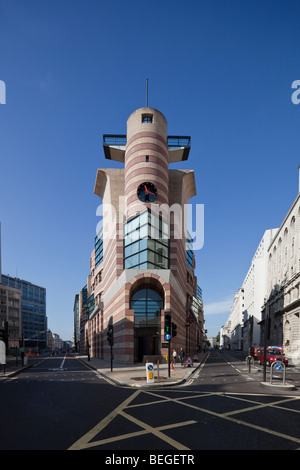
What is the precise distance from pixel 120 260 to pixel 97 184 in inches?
897

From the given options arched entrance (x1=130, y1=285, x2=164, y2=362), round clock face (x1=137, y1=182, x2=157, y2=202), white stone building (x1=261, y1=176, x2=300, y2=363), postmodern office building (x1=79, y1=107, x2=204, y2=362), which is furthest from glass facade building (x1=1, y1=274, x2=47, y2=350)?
arched entrance (x1=130, y1=285, x2=164, y2=362)

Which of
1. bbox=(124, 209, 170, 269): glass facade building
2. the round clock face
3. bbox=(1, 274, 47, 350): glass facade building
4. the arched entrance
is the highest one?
the round clock face

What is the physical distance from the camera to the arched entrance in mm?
40938

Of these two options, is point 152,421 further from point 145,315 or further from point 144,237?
point 144,237

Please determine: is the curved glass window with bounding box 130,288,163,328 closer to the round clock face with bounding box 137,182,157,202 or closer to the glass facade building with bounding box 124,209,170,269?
the glass facade building with bounding box 124,209,170,269

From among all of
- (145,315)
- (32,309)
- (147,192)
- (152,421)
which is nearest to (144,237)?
(147,192)

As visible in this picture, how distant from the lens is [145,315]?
1622 inches

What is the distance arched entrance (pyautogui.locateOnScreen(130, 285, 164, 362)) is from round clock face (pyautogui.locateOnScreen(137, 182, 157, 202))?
12.4 m

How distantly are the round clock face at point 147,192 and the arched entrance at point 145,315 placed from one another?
12447 mm

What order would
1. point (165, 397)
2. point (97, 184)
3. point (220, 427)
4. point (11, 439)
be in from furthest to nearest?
1. point (97, 184)
2. point (165, 397)
3. point (220, 427)
4. point (11, 439)

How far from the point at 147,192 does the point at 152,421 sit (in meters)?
39.1
